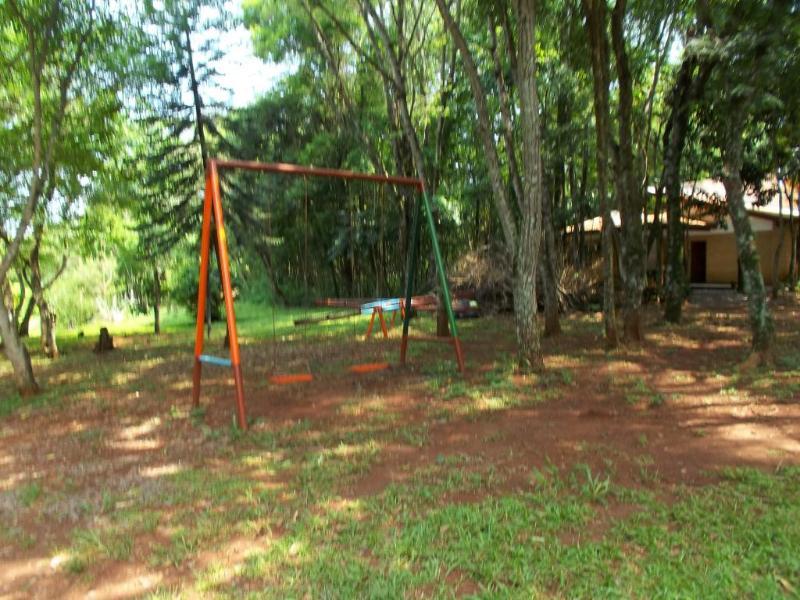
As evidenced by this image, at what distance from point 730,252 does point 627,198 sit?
54.4 feet

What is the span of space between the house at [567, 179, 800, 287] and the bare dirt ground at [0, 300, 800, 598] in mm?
9413

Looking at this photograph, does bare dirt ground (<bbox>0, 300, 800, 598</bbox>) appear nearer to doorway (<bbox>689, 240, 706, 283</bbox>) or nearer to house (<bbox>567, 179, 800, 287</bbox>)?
house (<bbox>567, 179, 800, 287</bbox>)

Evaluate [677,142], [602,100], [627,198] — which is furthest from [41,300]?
[677,142]

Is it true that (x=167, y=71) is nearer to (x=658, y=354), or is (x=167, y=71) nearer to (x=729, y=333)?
(x=658, y=354)

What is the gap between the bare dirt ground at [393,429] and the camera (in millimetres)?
3527

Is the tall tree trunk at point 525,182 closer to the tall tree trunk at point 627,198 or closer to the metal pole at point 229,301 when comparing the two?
the tall tree trunk at point 627,198

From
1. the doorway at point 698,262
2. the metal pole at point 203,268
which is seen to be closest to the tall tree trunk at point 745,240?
the metal pole at point 203,268

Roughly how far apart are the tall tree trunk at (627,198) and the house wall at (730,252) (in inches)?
524

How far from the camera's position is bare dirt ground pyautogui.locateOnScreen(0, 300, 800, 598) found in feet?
11.6

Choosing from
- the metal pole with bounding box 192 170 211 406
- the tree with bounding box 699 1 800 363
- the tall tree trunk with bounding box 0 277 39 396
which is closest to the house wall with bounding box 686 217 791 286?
the tree with bounding box 699 1 800 363

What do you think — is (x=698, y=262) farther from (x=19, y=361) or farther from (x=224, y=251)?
(x=19, y=361)

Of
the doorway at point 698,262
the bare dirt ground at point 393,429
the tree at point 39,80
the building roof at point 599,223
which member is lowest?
the bare dirt ground at point 393,429

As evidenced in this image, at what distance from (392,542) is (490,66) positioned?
1049 cm

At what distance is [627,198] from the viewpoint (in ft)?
A: 29.3
